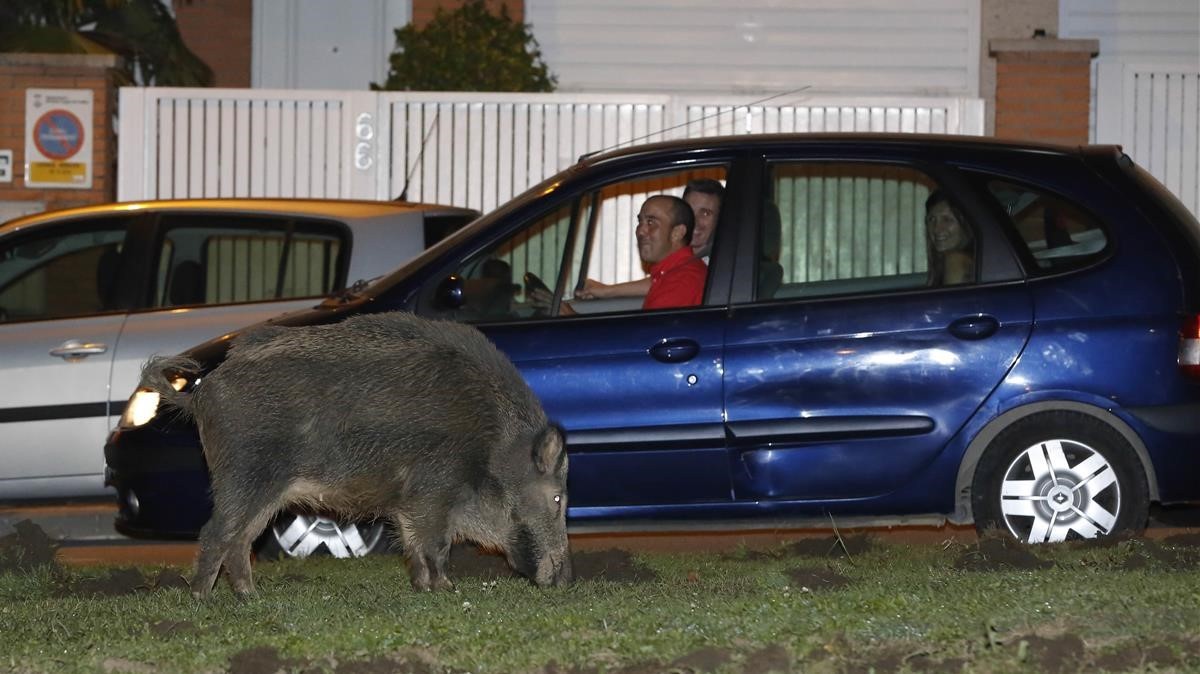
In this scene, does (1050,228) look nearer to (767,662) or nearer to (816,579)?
(816,579)

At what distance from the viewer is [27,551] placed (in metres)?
7.03

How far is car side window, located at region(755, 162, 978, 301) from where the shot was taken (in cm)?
718

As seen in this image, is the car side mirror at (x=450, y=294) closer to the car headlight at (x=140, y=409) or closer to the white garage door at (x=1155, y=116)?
the car headlight at (x=140, y=409)

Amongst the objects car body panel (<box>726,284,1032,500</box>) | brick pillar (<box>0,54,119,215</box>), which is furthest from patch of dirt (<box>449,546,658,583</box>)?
brick pillar (<box>0,54,119,215</box>)

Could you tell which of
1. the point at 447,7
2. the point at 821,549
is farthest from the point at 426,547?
the point at 447,7

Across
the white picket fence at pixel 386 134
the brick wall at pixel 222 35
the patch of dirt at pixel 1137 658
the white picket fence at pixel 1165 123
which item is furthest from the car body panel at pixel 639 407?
the brick wall at pixel 222 35

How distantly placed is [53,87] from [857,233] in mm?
8420

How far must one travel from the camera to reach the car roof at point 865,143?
723 cm

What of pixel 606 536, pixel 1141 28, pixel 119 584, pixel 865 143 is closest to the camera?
pixel 119 584

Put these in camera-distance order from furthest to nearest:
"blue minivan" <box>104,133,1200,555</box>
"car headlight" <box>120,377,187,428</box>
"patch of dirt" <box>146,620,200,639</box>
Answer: "car headlight" <box>120,377,187,428</box>
"blue minivan" <box>104,133,1200,555</box>
"patch of dirt" <box>146,620,200,639</box>

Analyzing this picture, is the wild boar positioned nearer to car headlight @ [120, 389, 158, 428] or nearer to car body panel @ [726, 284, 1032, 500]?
car body panel @ [726, 284, 1032, 500]

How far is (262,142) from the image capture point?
533 inches

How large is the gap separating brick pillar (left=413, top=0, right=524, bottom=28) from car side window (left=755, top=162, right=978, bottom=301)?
27.7ft

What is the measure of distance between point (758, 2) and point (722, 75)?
77cm
